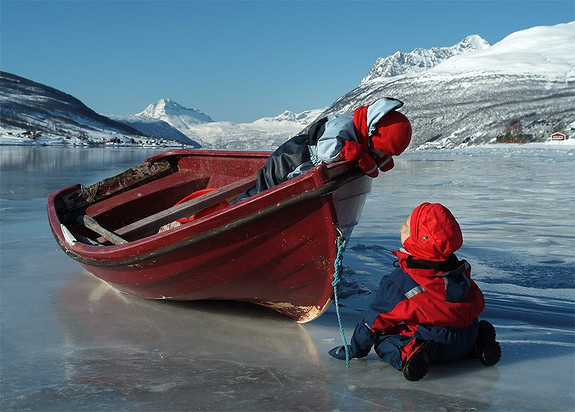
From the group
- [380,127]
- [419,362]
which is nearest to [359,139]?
[380,127]

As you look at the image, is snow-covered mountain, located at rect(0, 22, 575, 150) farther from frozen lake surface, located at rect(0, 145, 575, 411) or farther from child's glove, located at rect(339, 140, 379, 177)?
child's glove, located at rect(339, 140, 379, 177)

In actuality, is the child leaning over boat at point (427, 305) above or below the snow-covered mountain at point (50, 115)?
below

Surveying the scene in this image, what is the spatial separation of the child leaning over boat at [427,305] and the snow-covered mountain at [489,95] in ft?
227

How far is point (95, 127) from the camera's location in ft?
382

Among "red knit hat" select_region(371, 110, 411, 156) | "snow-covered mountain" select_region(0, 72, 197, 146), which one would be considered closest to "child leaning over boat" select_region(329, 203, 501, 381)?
"red knit hat" select_region(371, 110, 411, 156)

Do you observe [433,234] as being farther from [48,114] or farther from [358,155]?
[48,114]

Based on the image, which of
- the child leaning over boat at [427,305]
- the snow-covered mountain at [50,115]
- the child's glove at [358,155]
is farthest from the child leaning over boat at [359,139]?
the snow-covered mountain at [50,115]

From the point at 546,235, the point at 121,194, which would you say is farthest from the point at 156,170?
the point at 546,235

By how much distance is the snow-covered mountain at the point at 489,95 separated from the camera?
90062 mm

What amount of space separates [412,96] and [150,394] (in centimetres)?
12164

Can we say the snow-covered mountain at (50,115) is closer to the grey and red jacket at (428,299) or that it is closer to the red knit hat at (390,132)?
the red knit hat at (390,132)

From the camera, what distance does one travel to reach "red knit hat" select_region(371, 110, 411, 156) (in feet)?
9.53

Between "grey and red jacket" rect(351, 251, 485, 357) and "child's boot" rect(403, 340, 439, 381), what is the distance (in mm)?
49

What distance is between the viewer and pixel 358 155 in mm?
2838
